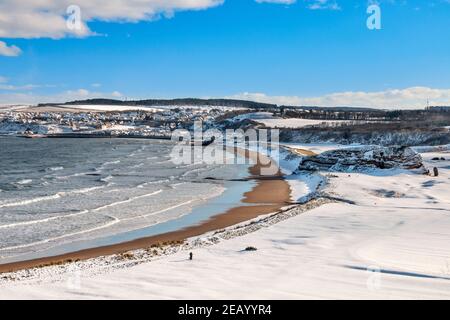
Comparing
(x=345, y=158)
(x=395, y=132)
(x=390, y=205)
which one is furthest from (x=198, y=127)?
(x=390, y=205)

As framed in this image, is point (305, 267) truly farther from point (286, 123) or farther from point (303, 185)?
point (286, 123)

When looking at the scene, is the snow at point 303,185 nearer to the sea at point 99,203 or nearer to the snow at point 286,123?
the sea at point 99,203

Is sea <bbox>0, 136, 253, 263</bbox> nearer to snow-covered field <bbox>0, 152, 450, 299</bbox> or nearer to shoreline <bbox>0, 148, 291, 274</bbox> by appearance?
shoreline <bbox>0, 148, 291, 274</bbox>

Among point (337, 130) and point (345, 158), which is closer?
point (345, 158)

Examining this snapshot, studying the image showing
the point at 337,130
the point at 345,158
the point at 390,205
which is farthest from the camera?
the point at 337,130

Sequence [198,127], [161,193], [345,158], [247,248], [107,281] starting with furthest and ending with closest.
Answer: [198,127]
[345,158]
[161,193]
[247,248]
[107,281]
